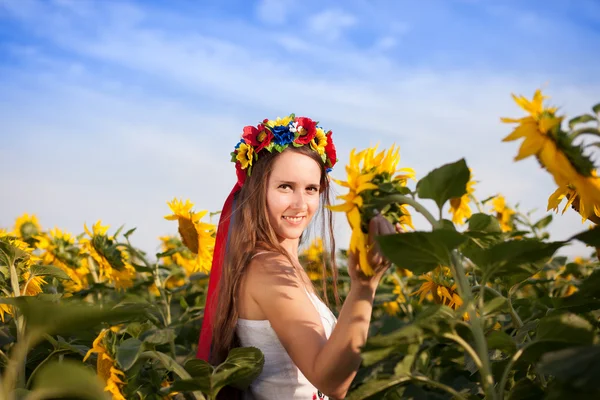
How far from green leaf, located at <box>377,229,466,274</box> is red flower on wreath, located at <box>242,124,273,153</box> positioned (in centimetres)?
154

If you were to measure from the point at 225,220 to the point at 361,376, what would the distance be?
1.35m

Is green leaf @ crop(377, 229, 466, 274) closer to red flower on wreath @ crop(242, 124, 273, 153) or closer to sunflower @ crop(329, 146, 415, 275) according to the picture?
sunflower @ crop(329, 146, 415, 275)

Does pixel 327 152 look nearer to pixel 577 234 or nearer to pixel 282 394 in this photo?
pixel 282 394

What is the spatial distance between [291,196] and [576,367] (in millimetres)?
1649

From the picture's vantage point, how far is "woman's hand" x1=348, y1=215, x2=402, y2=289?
1.27 meters

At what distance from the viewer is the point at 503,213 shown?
465 centimetres

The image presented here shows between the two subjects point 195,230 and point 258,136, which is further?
point 195,230

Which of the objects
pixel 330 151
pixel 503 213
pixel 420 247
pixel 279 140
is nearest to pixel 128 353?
pixel 420 247

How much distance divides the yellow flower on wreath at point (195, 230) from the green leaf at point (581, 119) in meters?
2.65

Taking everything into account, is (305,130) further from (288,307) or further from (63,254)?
(63,254)

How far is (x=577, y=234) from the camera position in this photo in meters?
1.15

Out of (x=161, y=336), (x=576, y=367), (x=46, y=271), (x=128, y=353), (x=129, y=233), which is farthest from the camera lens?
(x=129, y=233)

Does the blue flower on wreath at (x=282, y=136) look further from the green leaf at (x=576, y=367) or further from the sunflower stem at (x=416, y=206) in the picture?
the green leaf at (x=576, y=367)

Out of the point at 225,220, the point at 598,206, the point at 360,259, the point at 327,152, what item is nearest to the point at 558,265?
the point at 327,152
